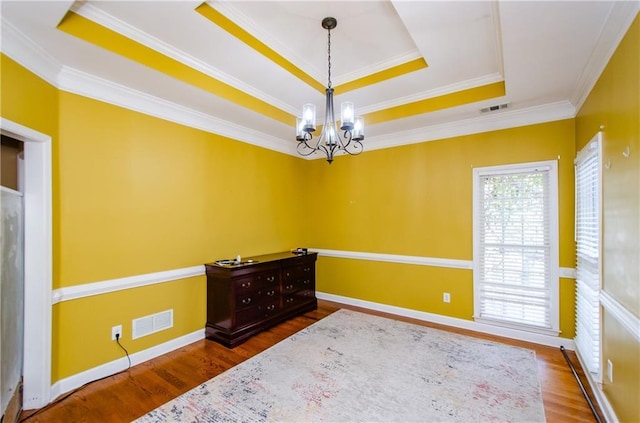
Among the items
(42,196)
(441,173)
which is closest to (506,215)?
(441,173)

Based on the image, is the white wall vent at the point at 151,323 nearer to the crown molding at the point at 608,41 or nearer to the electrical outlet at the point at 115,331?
the electrical outlet at the point at 115,331

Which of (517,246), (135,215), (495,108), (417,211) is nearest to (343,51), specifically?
(495,108)

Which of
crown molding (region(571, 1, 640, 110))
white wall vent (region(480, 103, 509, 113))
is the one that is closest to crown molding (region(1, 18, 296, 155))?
white wall vent (region(480, 103, 509, 113))

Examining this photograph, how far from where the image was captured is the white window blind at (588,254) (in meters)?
2.25

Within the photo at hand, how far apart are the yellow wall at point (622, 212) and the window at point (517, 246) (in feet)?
3.95

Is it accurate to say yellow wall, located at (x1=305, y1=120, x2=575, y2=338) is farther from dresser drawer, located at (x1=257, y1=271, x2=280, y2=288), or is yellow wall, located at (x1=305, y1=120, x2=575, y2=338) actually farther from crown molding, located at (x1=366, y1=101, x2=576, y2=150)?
dresser drawer, located at (x1=257, y1=271, x2=280, y2=288)

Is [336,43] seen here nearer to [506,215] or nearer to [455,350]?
[506,215]

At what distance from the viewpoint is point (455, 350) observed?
310cm

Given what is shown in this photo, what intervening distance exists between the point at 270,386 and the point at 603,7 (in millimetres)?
3496

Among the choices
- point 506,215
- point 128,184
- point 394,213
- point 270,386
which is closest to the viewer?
point 270,386

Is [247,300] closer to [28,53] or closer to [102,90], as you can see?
[102,90]

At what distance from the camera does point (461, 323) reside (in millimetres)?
3748

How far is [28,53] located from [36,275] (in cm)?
162

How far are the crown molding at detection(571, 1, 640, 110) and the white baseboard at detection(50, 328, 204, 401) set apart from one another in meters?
4.45
